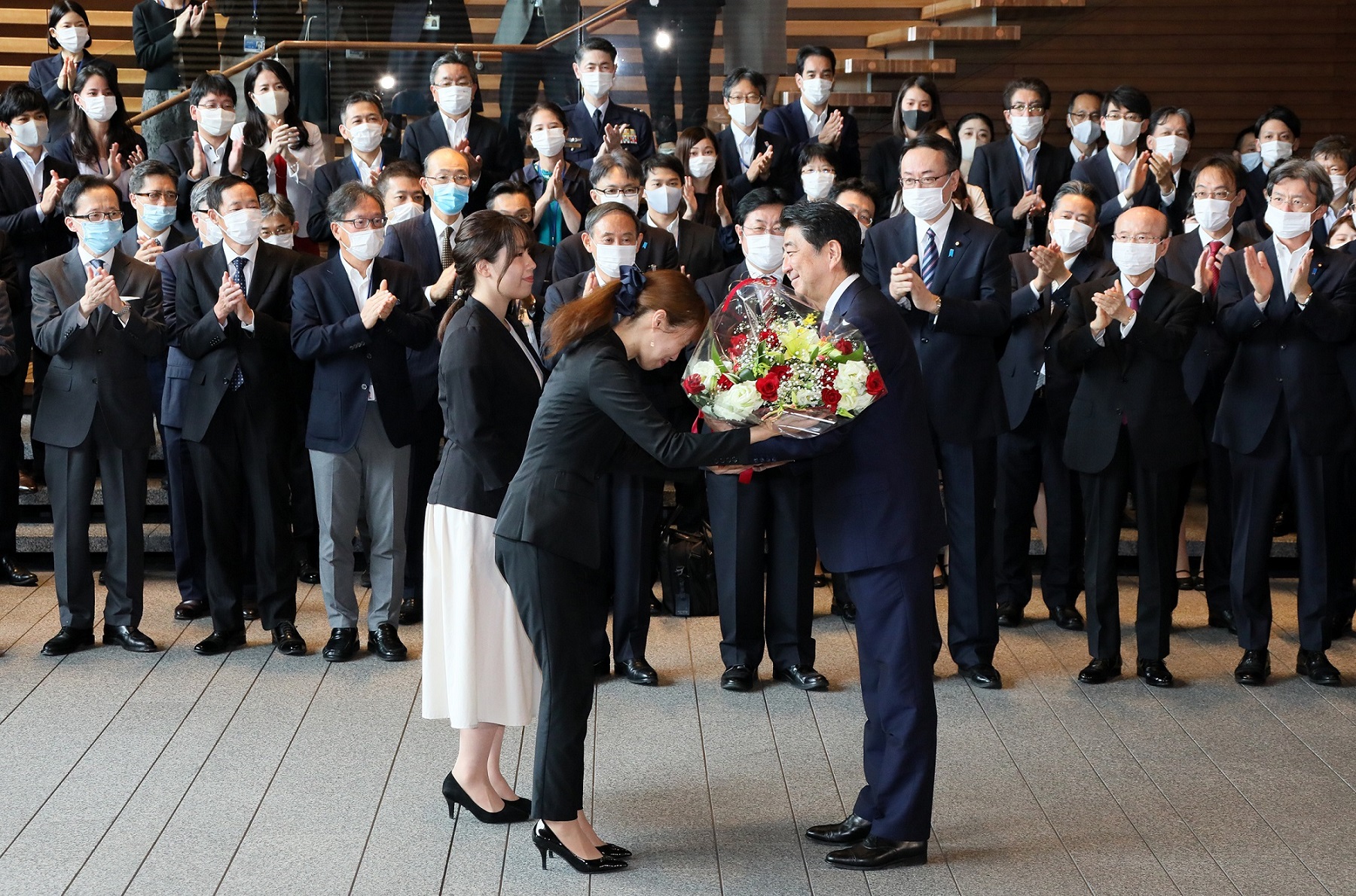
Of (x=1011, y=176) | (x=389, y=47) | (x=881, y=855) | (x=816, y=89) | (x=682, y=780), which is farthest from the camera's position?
(x=816, y=89)

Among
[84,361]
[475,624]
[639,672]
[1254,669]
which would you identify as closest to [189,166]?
[84,361]

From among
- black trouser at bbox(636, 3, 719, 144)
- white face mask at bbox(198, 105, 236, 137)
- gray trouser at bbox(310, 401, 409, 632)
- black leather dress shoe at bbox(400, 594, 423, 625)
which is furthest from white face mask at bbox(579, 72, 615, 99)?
black leather dress shoe at bbox(400, 594, 423, 625)

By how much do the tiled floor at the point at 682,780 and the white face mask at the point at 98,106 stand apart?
9.58 ft

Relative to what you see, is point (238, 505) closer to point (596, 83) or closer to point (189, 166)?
point (189, 166)

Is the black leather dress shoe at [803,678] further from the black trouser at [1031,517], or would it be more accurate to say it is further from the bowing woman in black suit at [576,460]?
the bowing woman in black suit at [576,460]

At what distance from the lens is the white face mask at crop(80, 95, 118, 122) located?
7102 mm

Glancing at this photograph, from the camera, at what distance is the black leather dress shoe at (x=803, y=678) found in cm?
514

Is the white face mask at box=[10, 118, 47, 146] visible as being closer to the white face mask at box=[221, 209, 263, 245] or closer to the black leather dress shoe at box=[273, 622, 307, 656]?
the white face mask at box=[221, 209, 263, 245]

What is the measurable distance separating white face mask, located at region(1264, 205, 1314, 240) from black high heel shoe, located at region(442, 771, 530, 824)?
11.5ft

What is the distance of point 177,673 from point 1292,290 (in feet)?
14.5

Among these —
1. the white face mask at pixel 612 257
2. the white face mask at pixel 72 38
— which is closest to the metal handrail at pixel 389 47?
the white face mask at pixel 72 38

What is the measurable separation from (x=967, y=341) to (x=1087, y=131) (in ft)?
11.2

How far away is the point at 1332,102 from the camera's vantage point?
30.9 ft

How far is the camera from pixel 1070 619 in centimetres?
589
